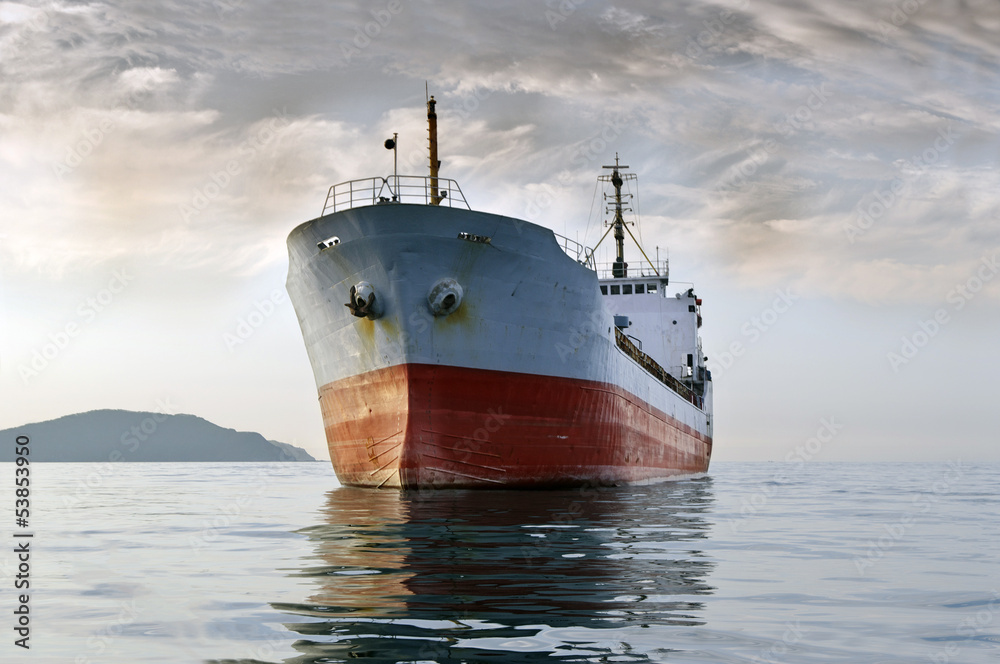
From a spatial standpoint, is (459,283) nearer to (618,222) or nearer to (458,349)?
(458,349)

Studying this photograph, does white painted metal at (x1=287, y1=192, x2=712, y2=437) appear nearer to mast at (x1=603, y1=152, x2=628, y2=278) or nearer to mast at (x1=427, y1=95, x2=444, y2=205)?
mast at (x1=427, y1=95, x2=444, y2=205)

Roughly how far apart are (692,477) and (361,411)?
2240 cm

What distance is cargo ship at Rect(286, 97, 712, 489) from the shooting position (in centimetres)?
1694

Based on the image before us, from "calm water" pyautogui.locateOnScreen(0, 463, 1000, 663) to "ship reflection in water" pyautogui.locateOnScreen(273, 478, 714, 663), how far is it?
0.08 ft

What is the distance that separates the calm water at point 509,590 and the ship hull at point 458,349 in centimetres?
428

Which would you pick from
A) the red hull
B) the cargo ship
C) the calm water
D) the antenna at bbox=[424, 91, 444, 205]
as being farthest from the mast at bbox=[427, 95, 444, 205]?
the calm water

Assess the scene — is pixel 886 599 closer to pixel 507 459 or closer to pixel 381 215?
pixel 507 459

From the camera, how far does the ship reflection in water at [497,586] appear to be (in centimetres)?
475

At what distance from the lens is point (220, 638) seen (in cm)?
499

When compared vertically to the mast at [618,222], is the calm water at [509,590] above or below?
below

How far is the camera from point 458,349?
17078 millimetres

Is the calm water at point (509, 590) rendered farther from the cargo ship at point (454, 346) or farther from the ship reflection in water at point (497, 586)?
the cargo ship at point (454, 346)

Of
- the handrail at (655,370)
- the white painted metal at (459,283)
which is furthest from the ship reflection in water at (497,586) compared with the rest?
the handrail at (655,370)

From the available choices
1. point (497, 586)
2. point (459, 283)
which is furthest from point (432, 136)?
point (497, 586)
